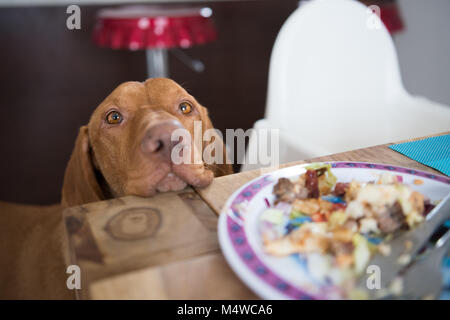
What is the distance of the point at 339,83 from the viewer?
2086 millimetres

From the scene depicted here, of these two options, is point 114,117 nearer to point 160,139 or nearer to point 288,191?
point 160,139

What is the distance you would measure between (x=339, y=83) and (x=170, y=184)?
4.78 ft

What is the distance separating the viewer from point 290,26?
1878 millimetres

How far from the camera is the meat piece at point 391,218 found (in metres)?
0.63

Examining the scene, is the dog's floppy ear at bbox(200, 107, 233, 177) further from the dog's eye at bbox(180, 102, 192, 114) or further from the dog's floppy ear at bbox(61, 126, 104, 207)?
the dog's floppy ear at bbox(61, 126, 104, 207)

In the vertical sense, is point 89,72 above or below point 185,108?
above

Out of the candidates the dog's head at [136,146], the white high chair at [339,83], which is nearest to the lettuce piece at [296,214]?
the dog's head at [136,146]

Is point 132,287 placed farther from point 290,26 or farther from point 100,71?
point 100,71

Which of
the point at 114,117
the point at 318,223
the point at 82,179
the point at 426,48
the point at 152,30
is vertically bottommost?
the point at 82,179

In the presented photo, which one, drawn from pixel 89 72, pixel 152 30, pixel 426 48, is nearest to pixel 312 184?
pixel 152 30

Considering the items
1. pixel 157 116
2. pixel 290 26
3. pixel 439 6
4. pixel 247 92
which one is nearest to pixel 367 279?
pixel 157 116

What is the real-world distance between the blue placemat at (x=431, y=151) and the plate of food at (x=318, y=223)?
0.15 meters

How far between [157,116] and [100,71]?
3.52 m

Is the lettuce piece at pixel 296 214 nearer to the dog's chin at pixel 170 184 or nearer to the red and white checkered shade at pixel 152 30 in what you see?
the dog's chin at pixel 170 184
